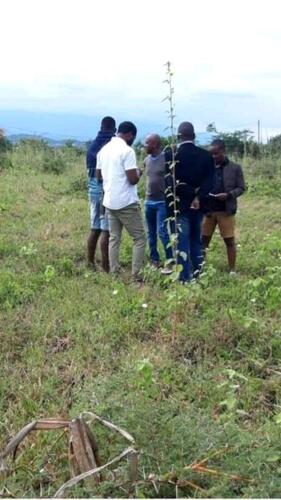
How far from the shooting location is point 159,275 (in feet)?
17.4

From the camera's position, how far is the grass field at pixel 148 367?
8.18 ft

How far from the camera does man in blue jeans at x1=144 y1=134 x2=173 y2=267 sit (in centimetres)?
593

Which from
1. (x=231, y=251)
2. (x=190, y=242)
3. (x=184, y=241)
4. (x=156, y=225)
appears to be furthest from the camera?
(x=156, y=225)

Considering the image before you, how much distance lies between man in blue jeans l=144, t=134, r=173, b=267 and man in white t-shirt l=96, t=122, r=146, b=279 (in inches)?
17.3

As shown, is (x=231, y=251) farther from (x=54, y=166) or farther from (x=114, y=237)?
(x=54, y=166)

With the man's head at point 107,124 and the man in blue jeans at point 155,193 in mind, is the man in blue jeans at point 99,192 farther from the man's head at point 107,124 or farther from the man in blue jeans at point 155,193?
the man in blue jeans at point 155,193

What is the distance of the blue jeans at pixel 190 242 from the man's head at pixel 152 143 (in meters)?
0.96

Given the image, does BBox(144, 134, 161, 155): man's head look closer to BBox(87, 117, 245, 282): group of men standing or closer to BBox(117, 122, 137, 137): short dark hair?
BBox(87, 117, 245, 282): group of men standing

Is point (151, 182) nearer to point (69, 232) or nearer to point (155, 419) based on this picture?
point (69, 232)

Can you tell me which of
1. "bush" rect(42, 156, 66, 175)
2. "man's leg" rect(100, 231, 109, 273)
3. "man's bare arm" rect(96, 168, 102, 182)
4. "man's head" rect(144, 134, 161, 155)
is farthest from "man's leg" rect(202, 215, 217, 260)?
"bush" rect(42, 156, 66, 175)

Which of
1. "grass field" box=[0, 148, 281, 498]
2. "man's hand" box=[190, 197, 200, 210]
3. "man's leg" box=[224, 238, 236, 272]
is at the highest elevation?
"man's hand" box=[190, 197, 200, 210]

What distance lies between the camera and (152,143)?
593 centimetres

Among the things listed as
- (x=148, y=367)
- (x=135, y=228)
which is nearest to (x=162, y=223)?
(x=135, y=228)

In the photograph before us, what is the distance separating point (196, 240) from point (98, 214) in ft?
3.55
